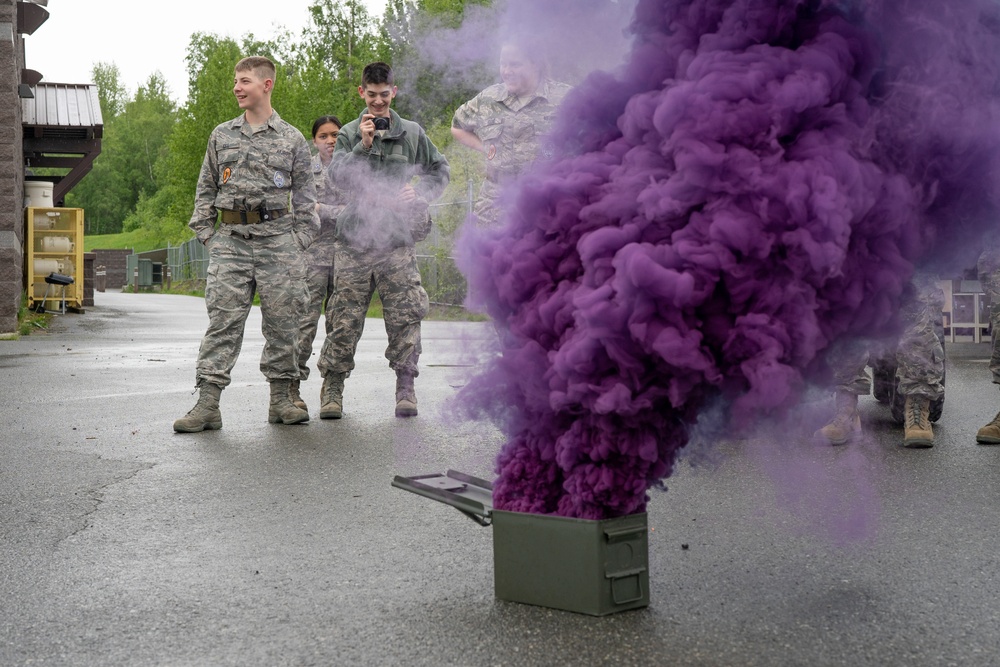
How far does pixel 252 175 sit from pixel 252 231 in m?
0.35

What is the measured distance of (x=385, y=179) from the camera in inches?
297

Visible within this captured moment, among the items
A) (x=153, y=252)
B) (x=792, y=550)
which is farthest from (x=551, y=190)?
(x=153, y=252)

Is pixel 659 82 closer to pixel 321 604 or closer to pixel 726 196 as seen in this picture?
pixel 726 196

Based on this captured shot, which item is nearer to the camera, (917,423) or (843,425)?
(917,423)

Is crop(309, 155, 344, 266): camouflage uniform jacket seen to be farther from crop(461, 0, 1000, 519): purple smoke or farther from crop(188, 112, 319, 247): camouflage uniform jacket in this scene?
crop(461, 0, 1000, 519): purple smoke

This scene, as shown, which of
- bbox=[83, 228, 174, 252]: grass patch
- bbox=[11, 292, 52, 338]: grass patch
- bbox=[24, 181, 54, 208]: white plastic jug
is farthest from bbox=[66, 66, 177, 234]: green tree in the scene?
bbox=[11, 292, 52, 338]: grass patch

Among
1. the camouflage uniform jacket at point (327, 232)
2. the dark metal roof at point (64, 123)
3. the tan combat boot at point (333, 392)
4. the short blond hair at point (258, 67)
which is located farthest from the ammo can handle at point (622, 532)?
the dark metal roof at point (64, 123)

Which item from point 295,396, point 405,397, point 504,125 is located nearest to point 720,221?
point 504,125

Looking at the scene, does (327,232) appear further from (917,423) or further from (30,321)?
(30,321)

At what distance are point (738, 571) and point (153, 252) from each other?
7952cm

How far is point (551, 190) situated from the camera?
319 centimetres

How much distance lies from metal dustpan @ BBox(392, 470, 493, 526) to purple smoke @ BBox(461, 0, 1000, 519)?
14 centimetres

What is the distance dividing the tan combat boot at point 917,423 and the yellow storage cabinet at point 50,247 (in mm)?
17779

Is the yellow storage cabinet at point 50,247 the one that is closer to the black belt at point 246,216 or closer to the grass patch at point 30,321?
the grass patch at point 30,321
